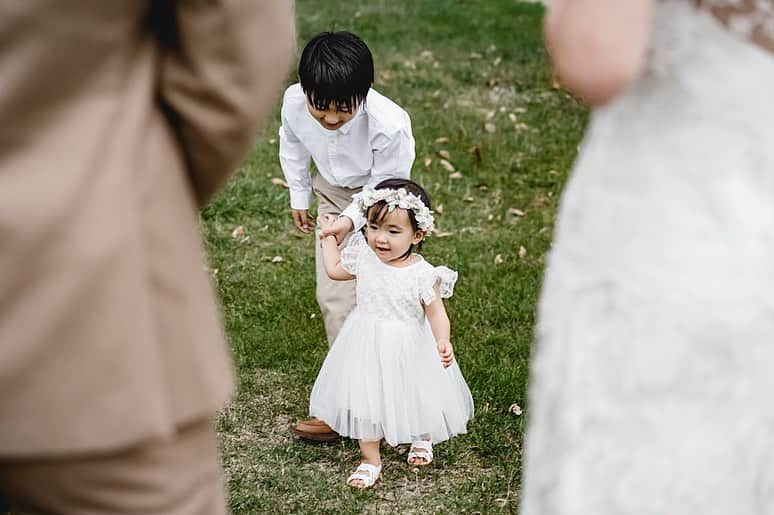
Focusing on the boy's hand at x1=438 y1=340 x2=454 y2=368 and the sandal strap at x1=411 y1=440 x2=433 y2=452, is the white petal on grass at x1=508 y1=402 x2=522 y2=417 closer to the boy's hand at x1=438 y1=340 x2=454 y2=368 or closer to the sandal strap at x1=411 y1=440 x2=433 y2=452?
the sandal strap at x1=411 y1=440 x2=433 y2=452

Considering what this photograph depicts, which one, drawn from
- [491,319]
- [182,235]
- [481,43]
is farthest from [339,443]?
[481,43]

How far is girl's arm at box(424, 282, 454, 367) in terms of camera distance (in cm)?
400

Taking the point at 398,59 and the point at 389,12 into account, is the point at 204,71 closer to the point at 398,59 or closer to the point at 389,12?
the point at 398,59

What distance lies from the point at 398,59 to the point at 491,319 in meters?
5.50

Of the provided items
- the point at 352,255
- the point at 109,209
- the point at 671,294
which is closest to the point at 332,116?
the point at 352,255

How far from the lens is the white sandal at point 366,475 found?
14.0 feet

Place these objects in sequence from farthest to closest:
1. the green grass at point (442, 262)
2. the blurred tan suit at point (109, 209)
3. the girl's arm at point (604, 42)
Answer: the green grass at point (442, 262)
the girl's arm at point (604, 42)
the blurred tan suit at point (109, 209)

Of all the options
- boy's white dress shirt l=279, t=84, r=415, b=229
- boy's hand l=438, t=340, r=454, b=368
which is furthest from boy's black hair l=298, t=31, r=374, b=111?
boy's hand l=438, t=340, r=454, b=368

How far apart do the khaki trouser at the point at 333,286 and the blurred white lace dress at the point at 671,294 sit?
2.17 metres

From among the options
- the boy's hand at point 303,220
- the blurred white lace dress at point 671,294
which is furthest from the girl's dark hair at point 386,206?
the blurred white lace dress at point 671,294

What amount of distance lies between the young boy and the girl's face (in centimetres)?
14

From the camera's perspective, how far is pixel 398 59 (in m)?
10.7

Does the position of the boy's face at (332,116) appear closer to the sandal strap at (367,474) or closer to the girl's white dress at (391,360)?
the girl's white dress at (391,360)

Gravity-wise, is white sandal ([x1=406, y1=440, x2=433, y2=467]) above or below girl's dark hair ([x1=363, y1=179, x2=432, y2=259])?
below
